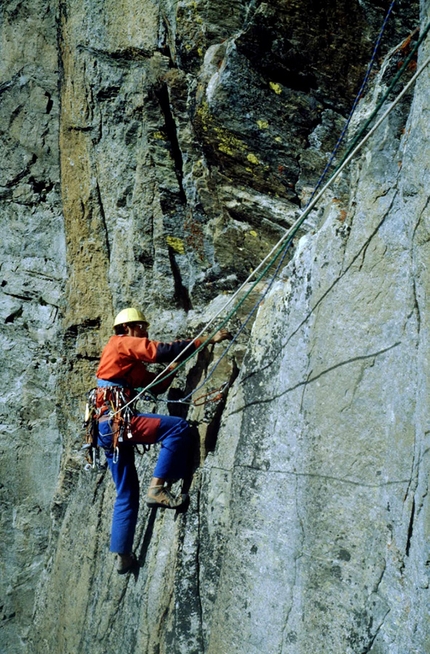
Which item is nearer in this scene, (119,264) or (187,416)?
(187,416)

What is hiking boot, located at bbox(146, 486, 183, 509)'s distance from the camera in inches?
240

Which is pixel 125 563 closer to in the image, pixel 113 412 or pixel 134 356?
pixel 113 412

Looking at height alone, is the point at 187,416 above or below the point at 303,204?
below

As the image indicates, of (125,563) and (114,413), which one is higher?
(114,413)

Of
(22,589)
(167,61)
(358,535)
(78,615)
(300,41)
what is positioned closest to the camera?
(358,535)

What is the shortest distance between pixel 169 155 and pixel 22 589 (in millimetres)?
5749

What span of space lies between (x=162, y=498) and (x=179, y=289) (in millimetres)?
2318

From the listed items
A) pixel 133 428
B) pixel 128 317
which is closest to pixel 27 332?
pixel 128 317

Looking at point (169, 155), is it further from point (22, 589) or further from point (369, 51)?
point (22, 589)

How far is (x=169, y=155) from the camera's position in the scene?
24.3 feet

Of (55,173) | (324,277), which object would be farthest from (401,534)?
(55,173)

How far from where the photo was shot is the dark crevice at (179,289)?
7.31 meters

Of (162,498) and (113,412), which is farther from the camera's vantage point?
(113,412)

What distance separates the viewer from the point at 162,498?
6.13 meters
